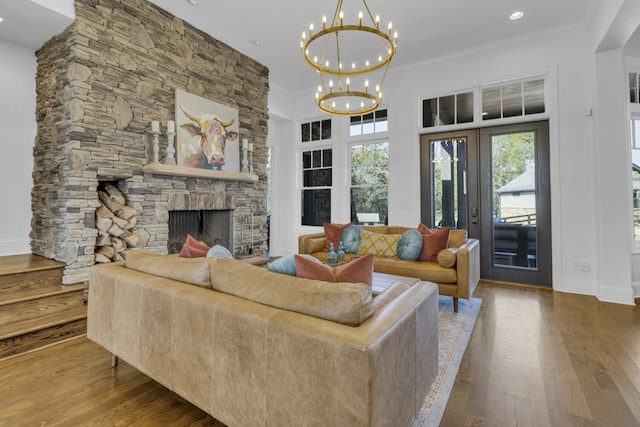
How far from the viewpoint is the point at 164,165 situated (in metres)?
3.80

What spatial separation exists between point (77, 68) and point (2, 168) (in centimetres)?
161

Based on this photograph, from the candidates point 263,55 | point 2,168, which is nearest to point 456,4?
point 263,55

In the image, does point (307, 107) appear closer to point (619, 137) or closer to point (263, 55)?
point (263, 55)

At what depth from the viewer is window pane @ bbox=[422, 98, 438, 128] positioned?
515 centimetres

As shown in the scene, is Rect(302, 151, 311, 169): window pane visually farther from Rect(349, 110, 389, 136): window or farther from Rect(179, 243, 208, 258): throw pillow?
Rect(179, 243, 208, 258): throw pillow

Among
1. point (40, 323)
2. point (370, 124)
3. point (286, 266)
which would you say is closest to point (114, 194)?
point (40, 323)

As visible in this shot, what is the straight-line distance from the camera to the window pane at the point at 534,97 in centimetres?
438

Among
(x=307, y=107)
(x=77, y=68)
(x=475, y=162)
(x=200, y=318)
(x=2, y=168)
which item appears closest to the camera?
(x=200, y=318)

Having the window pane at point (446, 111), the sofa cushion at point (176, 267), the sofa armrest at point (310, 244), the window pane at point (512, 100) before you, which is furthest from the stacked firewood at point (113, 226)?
the window pane at point (512, 100)

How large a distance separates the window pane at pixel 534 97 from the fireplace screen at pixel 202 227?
4.73 metres

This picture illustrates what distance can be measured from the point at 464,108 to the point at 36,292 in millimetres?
Result: 5855

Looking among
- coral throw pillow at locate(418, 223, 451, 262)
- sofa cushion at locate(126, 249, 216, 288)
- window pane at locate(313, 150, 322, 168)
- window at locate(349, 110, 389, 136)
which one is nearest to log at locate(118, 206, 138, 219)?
sofa cushion at locate(126, 249, 216, 288)

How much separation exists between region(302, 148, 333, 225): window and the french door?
1.98m

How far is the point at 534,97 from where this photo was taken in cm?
443
